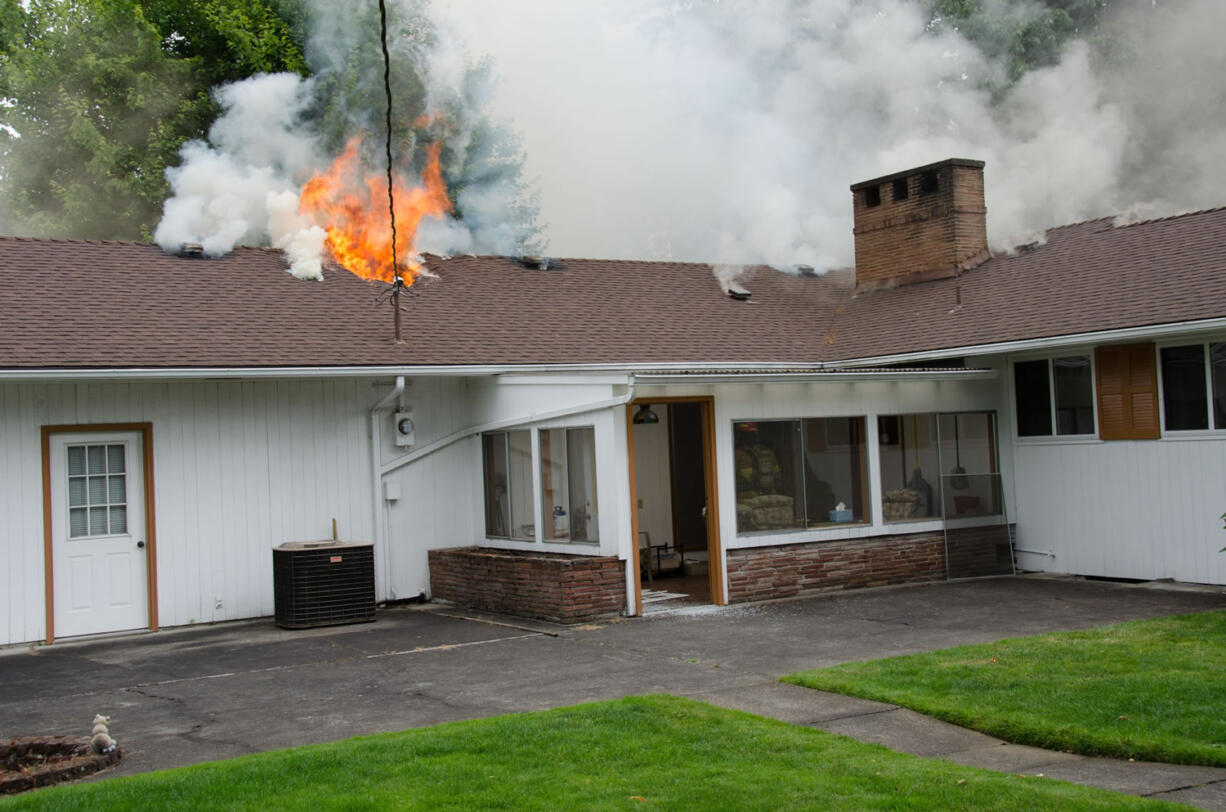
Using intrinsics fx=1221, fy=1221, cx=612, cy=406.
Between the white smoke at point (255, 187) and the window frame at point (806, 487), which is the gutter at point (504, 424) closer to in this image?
the window frame at point (806, 487)

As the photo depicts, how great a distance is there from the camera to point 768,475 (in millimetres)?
13578

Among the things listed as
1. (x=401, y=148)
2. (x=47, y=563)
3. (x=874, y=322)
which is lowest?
(x=47, y=563)

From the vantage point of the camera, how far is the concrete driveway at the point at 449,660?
8.38 metres

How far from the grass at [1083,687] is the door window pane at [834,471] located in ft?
13.4

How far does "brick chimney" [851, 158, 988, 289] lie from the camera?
18.0 m

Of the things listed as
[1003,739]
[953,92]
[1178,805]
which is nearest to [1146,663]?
[1003,739]

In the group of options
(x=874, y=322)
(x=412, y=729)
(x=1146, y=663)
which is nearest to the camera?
(x=412, y=729)

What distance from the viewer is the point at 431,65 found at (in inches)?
776

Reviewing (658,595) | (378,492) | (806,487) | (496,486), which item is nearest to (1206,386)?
(806,487)

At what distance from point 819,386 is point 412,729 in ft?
25.0

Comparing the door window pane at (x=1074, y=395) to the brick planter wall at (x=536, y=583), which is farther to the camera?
the door window pane at (x=1074, y=395)

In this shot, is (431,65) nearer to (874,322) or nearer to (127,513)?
(874,322)

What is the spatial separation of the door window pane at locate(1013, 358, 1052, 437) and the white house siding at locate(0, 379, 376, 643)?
25.9ft

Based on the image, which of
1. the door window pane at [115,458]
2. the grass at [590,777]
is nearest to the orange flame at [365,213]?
the door window pane at [115,458]
